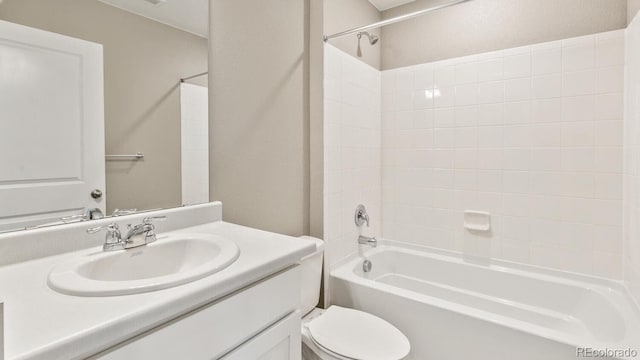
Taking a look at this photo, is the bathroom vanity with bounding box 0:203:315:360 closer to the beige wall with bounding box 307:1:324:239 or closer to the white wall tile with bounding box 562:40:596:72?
the beige wall with bounding box 307:1:324:239

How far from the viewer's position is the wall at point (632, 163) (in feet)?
4.83

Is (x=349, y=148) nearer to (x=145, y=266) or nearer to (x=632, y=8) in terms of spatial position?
(x=145, y=266)

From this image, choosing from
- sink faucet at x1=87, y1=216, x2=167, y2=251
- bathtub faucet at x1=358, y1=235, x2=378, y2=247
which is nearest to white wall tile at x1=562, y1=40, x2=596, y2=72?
bathtub faucet at x1=358, y1=235, x2=378, y2=247

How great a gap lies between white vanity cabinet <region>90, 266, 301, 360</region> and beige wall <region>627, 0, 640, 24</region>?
2017mm

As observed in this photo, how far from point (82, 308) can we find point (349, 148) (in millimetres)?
1658

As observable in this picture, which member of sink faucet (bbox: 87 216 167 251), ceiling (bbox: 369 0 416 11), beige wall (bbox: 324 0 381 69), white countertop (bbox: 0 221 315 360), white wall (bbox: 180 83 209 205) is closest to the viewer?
white countertop (bbox: 0 221 315 360)

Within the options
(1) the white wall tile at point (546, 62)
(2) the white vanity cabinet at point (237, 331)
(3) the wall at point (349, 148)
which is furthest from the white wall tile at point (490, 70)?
(2) the white vanity cabinet at point (237, 331)

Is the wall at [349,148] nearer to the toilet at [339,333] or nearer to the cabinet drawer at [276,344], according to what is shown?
the toilet at [339,333]

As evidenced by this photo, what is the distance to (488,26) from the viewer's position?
2084 mm

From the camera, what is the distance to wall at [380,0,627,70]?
5.84 feet

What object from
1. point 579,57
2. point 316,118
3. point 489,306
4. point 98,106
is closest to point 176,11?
point 98,106

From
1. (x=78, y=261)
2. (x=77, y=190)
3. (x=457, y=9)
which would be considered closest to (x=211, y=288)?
(x=78, y=261)

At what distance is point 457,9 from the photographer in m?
2.19

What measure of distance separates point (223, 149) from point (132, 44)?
0.59 meters
